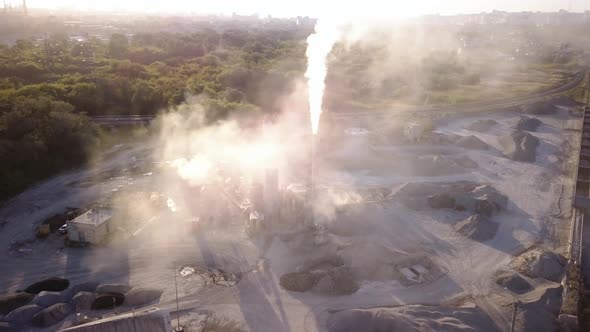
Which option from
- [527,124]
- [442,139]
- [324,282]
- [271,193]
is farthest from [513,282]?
[527,124]

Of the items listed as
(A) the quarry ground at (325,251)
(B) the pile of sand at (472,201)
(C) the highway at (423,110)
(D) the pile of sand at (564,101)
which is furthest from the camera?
(D) the pile of sand at (564,101)

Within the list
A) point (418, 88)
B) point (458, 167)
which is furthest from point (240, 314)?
point (418, 88)

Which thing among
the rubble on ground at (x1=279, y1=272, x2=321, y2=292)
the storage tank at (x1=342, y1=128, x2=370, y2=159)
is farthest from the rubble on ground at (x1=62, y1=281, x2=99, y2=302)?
the storage tank at (x1=342, y1=128, x2=370, y2=159)

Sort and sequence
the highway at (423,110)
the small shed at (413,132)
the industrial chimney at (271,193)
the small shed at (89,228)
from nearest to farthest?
the small shed at (89,228) → the industrial chimney at (271,193) → the small shed at (413,132) → the highway at (423,110)

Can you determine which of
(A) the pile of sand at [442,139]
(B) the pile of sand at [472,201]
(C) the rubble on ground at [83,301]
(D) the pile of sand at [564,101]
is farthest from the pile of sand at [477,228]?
(D) the pile of sand at [564,101]

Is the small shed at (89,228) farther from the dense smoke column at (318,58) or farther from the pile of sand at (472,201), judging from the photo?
the pile of sand at (472,201)

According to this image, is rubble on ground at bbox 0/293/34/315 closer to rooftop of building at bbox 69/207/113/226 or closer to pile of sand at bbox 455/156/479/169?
rooftop of building at bbox 69/207/113/226

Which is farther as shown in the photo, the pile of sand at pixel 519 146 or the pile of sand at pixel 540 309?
the pile of sand at pixel 519 146
